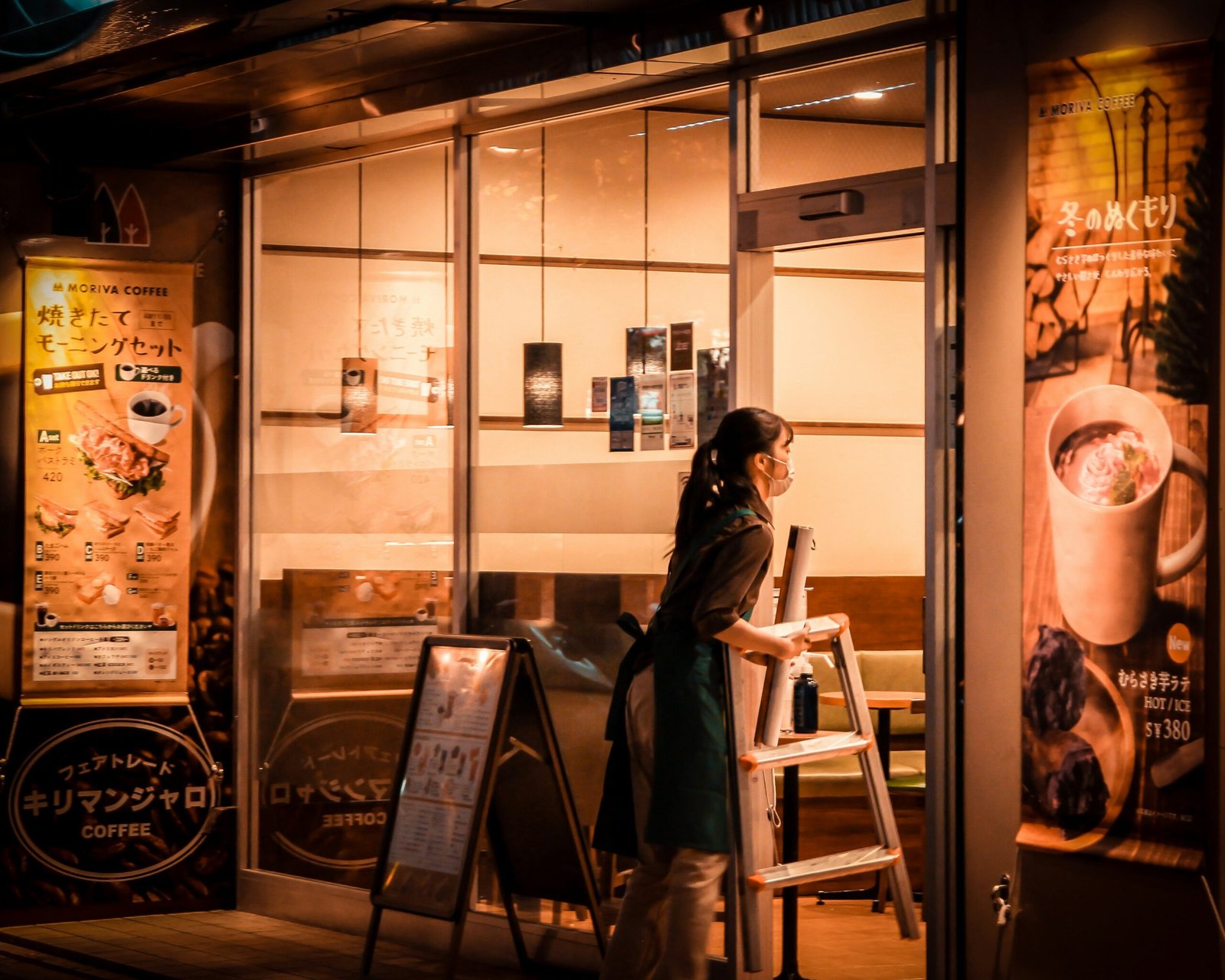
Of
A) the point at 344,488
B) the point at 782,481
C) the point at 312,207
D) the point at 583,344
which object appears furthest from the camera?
the point at 312,207

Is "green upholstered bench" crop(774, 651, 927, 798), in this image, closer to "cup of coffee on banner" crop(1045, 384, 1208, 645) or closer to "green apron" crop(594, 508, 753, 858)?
"green apron" crop(594, 508, 753, 858)

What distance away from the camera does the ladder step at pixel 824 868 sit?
4484 millimetres

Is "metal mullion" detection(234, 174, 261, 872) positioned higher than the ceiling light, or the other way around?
the ceiling light

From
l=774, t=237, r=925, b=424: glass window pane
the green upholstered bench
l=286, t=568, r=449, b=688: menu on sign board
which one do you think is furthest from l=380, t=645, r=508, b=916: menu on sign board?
l=774, t=237, r=925, b=424: glass window pane

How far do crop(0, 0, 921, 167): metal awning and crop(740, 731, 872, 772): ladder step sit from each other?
6.89 feet

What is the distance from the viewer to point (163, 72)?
19.6ft

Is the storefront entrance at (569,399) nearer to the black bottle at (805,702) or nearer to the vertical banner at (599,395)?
the vertical banner at (599,395)

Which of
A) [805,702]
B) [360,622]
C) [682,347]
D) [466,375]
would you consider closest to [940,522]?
[805,702]

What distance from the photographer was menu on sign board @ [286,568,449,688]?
247 inches

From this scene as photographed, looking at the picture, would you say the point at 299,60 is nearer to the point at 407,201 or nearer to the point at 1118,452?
the point at 407,201

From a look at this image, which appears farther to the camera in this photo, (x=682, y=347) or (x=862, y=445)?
(x=862, y=445)

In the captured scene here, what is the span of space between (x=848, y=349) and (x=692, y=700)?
339 centimetres

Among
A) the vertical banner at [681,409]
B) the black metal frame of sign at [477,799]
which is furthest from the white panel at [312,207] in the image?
the black metal frame of sign at [477,799]

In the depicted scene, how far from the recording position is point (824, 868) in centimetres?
462
